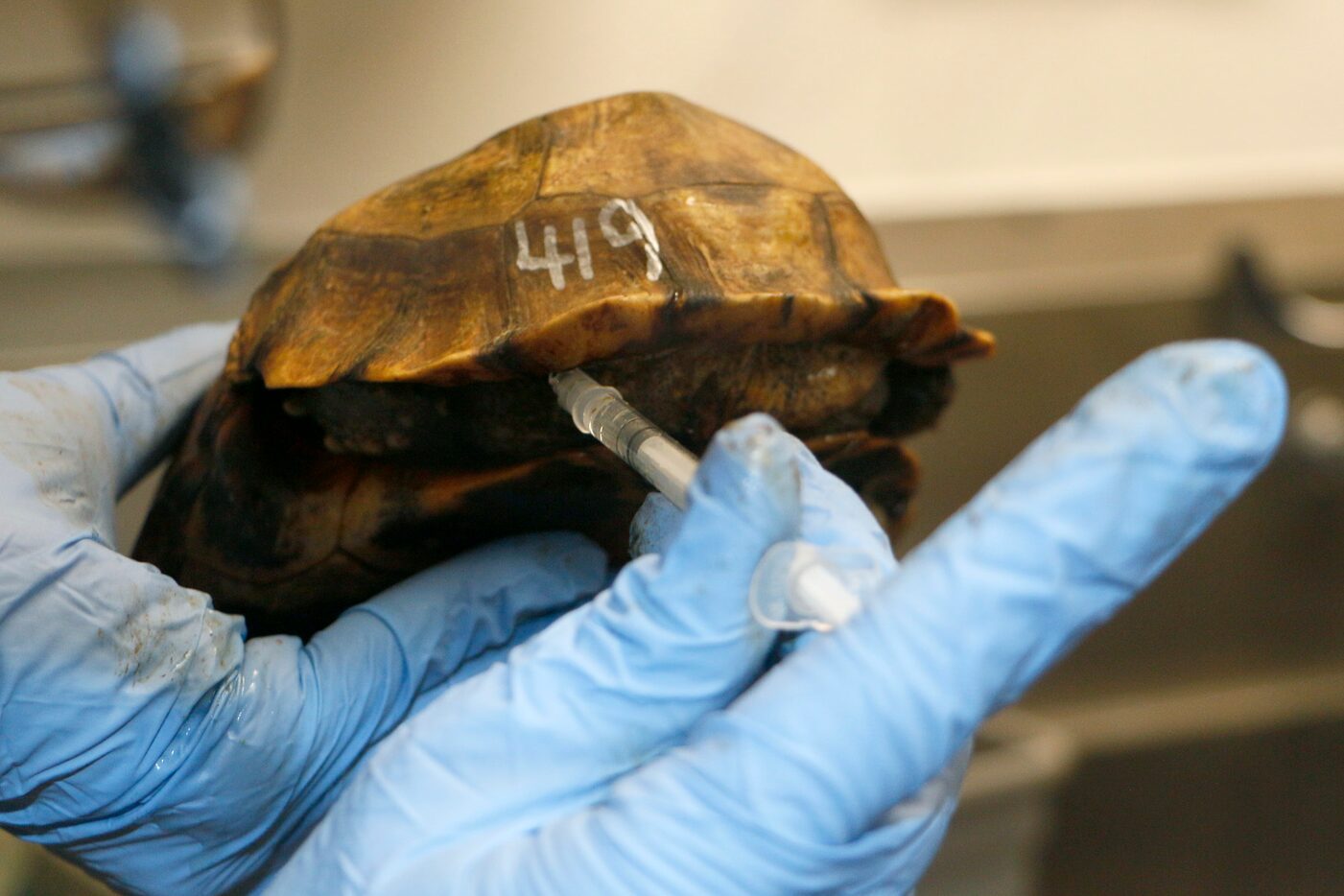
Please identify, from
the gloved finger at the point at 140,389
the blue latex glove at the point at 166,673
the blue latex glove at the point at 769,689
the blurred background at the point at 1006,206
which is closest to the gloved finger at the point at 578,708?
the blue latex glove at the point at 769,689

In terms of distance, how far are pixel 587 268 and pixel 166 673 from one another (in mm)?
282

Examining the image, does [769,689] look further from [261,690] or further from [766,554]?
[261,690]

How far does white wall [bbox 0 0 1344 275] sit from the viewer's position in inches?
41.7

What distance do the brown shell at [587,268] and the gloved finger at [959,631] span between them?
177 millimetres

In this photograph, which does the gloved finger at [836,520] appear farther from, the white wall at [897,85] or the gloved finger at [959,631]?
the white wall at [897,85]

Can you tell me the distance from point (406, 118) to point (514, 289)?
2.22 feet

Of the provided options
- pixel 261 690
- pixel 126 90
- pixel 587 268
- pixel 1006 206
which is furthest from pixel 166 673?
pixel 1006 206

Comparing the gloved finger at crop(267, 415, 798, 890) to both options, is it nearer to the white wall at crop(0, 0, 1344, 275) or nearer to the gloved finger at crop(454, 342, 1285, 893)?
the gloved finger at crop(454, 342, 1285, 893)

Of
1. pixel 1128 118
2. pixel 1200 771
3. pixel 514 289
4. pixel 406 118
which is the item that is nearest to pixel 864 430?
pixel 514 289

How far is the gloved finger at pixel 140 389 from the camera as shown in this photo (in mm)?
653

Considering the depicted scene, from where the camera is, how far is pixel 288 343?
538 mm

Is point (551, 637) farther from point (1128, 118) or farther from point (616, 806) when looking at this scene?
point (1128, 118)

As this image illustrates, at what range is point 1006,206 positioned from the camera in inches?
57.4

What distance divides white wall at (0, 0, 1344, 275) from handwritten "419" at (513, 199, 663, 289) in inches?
24.5
